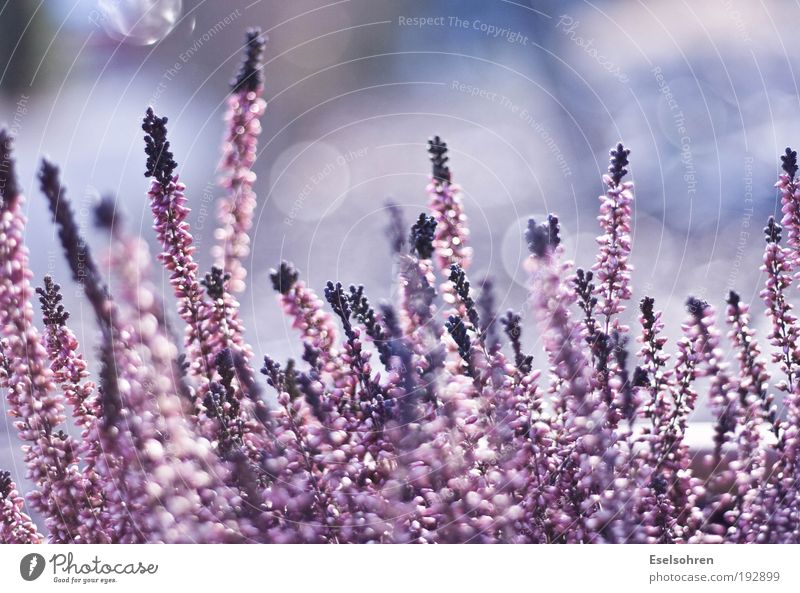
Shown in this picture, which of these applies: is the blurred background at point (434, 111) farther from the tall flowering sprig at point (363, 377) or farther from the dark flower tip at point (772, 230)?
the tall flowering sprig at point (363, 377)

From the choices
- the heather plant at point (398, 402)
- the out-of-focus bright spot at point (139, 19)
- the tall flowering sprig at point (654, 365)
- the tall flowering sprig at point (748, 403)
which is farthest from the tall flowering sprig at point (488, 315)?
the out-of-focus bright spot at point (139, 19)

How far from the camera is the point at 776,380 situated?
1208 millimetres

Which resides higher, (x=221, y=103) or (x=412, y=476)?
(x=221, y=103)

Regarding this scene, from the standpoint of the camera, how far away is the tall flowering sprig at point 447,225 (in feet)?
3.61

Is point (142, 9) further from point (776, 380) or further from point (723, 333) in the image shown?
point (776, 380)

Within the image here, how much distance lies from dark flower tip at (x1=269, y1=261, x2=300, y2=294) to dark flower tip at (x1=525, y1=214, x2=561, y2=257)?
1.32 ft

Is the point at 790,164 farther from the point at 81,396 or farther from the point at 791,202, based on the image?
the point at 81,396

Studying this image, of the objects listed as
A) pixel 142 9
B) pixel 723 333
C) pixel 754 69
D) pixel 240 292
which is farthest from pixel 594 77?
pixel 142 9

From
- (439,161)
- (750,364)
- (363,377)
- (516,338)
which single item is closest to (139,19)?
(439,161)

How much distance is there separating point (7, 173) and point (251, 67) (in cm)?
49

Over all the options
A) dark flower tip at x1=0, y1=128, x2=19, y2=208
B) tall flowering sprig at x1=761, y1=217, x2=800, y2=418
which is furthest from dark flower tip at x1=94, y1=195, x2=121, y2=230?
tall flowering sprig at x1=761, y1=217, x2=800, y2=418

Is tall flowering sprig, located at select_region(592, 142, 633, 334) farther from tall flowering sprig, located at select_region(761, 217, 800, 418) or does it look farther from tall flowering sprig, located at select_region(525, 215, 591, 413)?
tall flowering sprig, located at select_region(761, 217, 800, 418)

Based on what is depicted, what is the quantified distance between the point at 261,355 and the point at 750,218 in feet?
3.10

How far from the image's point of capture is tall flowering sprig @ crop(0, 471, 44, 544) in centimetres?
122
